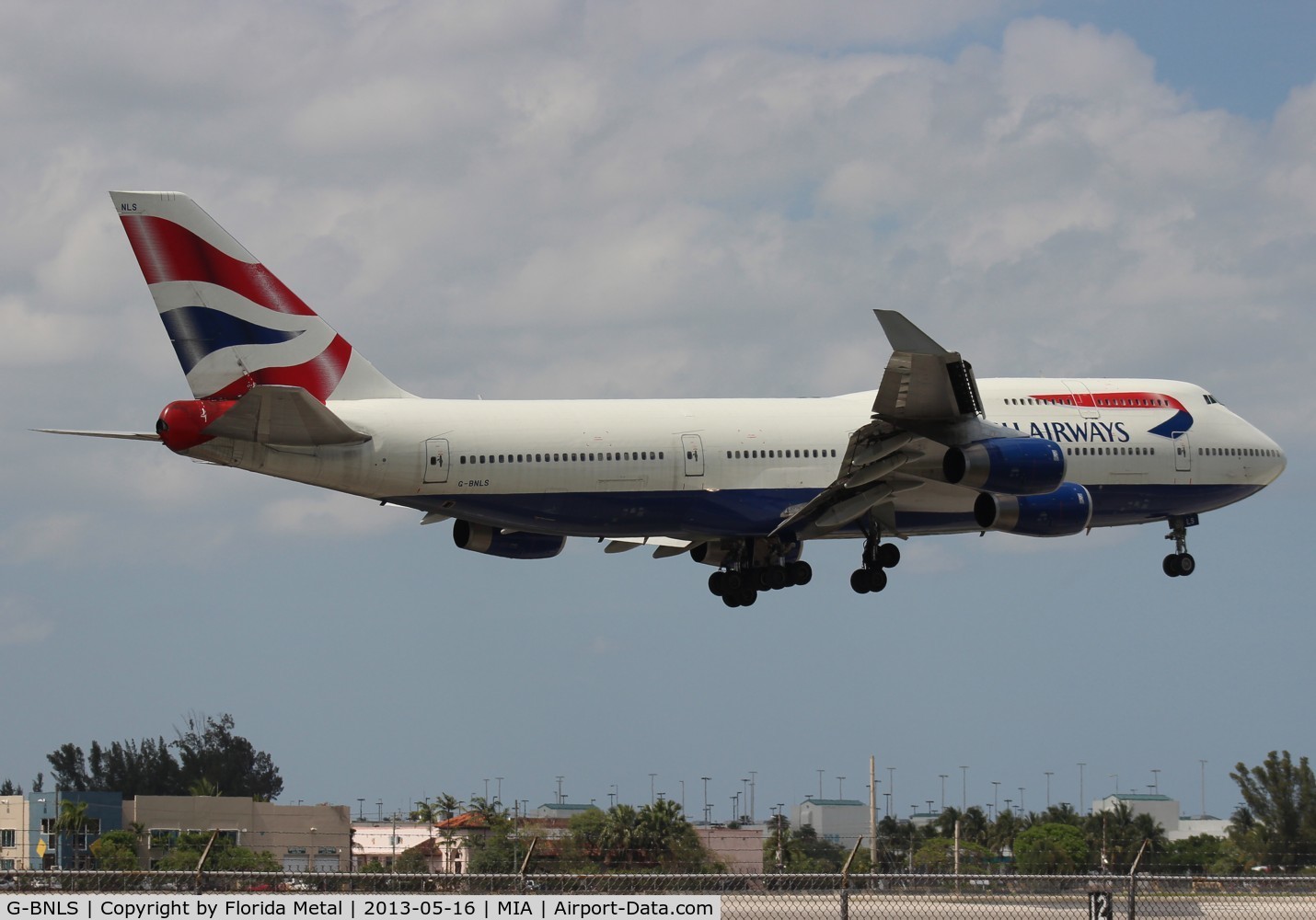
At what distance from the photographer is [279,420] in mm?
38062

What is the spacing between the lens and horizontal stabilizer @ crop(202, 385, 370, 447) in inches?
1473

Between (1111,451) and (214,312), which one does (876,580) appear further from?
(214,312)

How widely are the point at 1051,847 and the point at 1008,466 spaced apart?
1403 cm

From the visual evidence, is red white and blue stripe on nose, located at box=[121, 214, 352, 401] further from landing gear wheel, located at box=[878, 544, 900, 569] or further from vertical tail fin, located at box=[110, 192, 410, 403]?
landing gear wheel, located at box=[878, 544, 900, 569]

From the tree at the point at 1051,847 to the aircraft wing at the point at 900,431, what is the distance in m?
9.17

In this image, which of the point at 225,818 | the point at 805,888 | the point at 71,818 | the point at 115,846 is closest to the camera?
the point at 805,888

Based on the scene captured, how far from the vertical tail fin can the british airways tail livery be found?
41 mm

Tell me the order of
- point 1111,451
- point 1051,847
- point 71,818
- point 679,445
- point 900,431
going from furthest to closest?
1. point 71,818
2. point 1051,847
3. point 1111,451
4. point 679,445
5. point 900,431

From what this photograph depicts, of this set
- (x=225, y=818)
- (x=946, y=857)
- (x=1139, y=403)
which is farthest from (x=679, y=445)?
(x=225, y=818)

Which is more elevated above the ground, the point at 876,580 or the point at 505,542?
the point at 505,542

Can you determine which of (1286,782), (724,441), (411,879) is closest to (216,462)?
(724,441)

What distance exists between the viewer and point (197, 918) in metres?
19.7

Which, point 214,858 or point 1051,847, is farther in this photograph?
point 214,858
